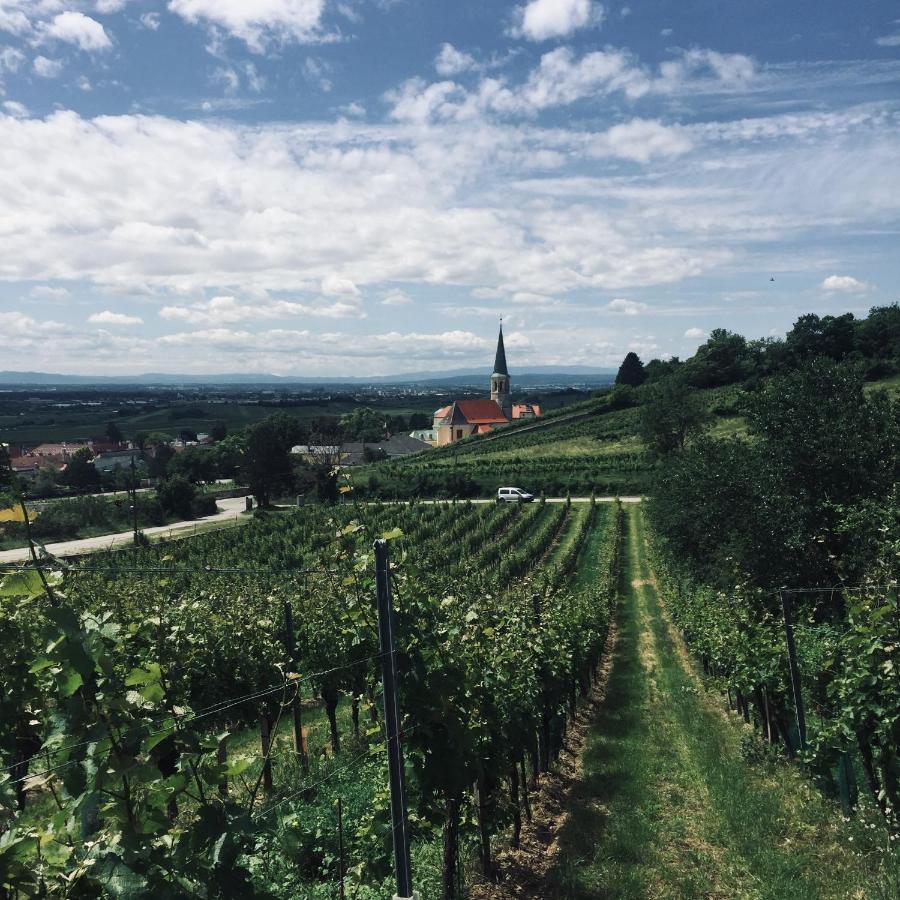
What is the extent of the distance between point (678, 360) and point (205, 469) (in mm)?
68650

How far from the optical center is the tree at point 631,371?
10211 centimetres

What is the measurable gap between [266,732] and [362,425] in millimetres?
123955

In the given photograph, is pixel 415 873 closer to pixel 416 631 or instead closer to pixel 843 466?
pixel 416 631

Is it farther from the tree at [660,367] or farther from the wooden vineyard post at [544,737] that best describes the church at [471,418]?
the wooden vineyard post at [544,737]

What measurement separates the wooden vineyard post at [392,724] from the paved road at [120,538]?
32652mm

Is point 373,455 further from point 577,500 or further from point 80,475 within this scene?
point 577,500

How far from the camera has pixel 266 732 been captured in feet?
30.6

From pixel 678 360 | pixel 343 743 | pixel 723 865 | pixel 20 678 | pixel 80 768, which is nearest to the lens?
pixel 80 768

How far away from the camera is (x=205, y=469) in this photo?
3031 inches

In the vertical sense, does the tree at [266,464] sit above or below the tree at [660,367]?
below

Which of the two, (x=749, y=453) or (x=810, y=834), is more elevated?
(x=749, y=453)

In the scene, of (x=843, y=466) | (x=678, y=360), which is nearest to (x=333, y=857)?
(x=843, y=466)

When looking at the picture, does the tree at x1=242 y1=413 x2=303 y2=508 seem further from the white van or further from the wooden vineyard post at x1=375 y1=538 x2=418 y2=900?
the wooden vineyard post at x1=375 y1=538 x2=418 y2=900

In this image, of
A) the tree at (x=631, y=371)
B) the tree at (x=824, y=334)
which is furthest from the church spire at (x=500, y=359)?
the tree at (x=824, y=334)
